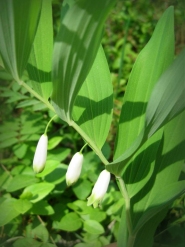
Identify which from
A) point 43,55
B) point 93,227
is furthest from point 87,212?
point 43,55

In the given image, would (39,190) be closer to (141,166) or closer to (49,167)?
(49,167)

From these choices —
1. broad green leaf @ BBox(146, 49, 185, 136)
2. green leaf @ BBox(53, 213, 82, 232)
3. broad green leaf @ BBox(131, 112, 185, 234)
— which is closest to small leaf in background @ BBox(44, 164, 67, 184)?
green leaf @ BBox(53, 213, 82, 232)

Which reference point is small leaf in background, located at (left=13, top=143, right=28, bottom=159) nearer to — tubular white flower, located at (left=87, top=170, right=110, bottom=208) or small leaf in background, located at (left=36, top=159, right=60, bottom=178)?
small leaf in background, located at (left=36, top=159, right=60, bottom=178)

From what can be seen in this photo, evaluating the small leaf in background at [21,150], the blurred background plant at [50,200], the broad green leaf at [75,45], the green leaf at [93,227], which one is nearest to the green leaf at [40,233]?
the blurred background plant at [50,200]

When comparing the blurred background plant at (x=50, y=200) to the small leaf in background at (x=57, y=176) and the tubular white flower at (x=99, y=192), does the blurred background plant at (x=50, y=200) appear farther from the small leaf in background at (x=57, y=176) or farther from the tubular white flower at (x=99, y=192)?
the tubular white flower at (x=99, y=192)

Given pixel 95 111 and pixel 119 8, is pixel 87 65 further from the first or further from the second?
pixel 119 8
